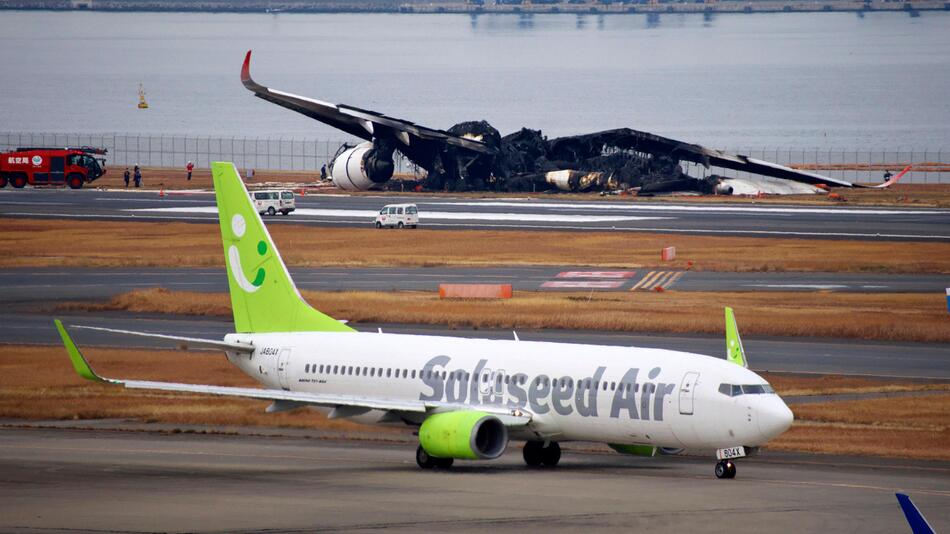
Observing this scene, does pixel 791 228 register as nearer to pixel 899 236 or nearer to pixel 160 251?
pixel 899 236

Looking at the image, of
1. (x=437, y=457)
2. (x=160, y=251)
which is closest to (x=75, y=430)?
(x=437, y=457)

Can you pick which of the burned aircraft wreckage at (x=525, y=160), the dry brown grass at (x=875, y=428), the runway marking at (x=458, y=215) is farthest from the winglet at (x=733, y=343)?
the burned aircraft wreckage at (x=525, y=160)

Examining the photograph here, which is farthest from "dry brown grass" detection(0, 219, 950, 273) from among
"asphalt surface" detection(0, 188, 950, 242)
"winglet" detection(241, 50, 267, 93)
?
"winglet" detection(241, 50, 267, 93)

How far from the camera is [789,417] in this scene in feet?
125

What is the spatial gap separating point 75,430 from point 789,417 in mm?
26149

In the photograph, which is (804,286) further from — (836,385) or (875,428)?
(875,428)

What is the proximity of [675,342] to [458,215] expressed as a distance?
75.2 meters

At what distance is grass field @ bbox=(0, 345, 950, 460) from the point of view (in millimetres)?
48688

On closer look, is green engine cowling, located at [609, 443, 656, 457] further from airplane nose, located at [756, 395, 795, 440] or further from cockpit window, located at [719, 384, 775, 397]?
airplane nose, located at [756, 395, 795, 440]

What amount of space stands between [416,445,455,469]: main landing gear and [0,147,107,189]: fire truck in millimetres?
145300

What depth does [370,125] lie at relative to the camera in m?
168

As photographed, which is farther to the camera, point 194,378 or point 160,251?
point 160,251

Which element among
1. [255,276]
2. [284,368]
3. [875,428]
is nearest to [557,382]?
[284,368]

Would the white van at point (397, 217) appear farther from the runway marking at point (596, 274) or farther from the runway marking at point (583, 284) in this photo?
the runway marking at point (583, 284)
